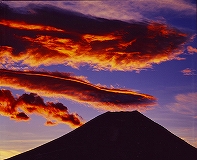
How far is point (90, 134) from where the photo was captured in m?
14.4

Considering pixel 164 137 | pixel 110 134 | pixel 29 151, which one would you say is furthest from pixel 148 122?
pixel 29 151

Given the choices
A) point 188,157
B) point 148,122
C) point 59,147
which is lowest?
point 188,157

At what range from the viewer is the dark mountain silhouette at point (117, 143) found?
12.7 metres

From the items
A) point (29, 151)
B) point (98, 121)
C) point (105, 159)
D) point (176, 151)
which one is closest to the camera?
point (105, 159)

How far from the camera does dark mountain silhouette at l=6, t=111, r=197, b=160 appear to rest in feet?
41.8

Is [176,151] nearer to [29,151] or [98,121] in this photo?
[98,121]

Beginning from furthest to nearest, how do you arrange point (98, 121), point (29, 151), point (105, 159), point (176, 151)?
point (98, 121), point (29, 151), point (176, 151), point (105, 159)

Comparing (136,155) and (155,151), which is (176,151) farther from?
(136,155)

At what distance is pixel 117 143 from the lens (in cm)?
1327

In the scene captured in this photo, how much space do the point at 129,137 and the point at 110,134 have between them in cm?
85

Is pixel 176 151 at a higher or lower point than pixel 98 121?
lower

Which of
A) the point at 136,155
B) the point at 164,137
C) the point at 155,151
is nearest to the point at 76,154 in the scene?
the point at 136,155

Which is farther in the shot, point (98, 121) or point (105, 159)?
point (98, 121)

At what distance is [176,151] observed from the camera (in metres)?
13.3
